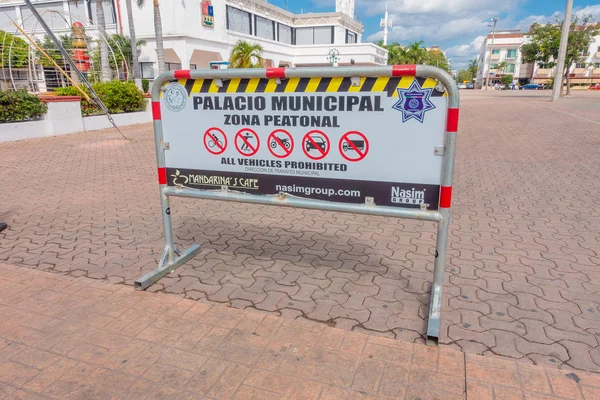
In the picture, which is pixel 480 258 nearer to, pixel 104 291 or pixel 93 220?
pixel 104 291

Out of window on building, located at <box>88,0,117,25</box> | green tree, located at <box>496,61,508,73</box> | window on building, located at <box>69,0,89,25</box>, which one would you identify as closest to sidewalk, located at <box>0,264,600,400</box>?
window on building, located at <box>88,0,117,25</box>

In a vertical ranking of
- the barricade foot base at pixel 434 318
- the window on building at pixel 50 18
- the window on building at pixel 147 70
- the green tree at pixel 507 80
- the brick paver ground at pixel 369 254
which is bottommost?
the brick paver ground at pixel 369 254

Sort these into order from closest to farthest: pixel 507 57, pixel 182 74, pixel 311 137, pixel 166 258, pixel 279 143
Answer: pixel 311 137 < pixel 279 143 < pixel 182 74 < pixel 166 258 < pixel 507 57

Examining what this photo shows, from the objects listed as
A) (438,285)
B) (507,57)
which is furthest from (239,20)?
(507,57)

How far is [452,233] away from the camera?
4.89m

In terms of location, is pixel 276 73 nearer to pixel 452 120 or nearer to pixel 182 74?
pixel 182 74

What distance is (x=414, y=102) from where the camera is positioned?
9.53 feet

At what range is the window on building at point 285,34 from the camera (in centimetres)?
4475

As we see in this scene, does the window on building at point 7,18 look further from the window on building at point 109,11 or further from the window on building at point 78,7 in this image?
the window on building at point 109,11

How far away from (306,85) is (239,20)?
3705cm

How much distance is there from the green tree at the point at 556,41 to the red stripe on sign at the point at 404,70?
41.5 m

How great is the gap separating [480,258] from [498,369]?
5.87ft

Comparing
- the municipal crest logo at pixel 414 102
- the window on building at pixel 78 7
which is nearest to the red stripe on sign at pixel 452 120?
the municipal crest logo at pixel 414 102

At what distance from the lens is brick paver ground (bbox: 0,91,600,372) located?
3061mm
